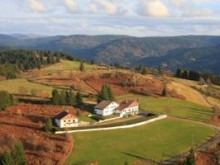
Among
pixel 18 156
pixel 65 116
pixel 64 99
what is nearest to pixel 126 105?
pixel 64 99

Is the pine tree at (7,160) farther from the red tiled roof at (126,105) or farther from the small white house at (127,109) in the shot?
the red tiled roof at (126,105)

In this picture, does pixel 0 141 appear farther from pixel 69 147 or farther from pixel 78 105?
pixel 78 105

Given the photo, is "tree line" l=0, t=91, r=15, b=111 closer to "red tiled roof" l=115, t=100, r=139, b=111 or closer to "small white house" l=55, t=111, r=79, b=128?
"small white house" l=55, t=111, r=79, b=128

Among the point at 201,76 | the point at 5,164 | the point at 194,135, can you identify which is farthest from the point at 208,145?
the point at 201,76

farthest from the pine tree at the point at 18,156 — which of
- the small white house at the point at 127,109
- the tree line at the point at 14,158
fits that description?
the small white house at the point at 127,109

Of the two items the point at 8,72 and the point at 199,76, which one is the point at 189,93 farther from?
the point at 8,72
